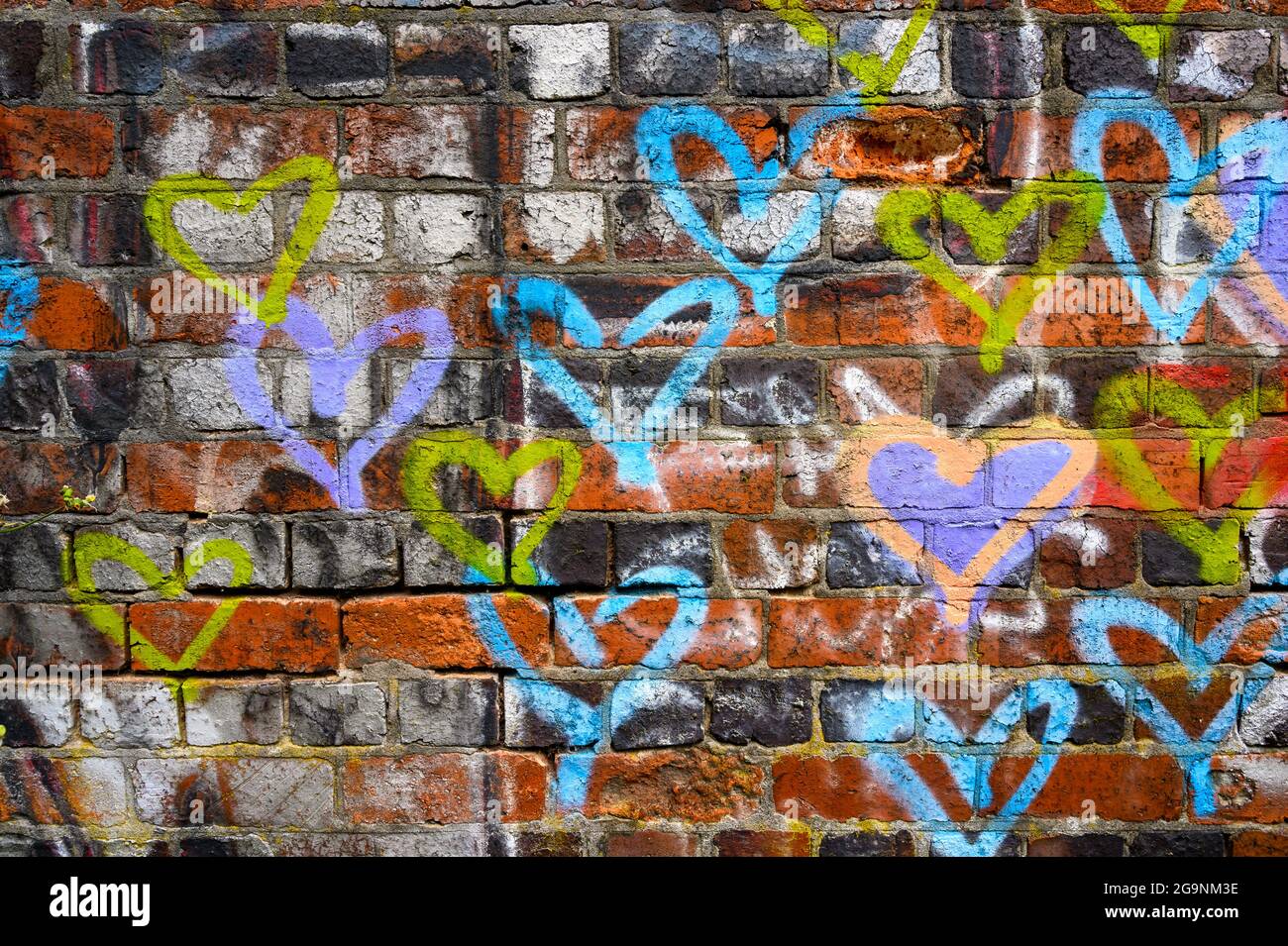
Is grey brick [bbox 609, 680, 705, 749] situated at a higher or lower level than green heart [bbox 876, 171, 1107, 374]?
lower

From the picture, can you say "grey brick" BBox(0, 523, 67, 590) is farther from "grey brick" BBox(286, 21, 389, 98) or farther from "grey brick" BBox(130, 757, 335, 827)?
"grey brick" BBox(286, 21, 389, 98)

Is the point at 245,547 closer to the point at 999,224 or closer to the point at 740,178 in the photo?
the point at 740,178

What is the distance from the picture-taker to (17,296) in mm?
1296

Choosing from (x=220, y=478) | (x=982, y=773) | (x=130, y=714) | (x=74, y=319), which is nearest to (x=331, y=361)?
(x=220, y=478)

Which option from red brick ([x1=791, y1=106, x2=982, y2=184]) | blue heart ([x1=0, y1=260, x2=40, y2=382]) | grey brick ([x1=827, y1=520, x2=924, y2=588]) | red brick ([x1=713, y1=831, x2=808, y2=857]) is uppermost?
red brick ([x1=791, y1=106, x2=982, y2=184])

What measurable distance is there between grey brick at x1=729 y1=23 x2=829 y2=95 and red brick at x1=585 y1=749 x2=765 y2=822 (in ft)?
3.11

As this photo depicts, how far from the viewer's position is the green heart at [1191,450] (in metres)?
1.31

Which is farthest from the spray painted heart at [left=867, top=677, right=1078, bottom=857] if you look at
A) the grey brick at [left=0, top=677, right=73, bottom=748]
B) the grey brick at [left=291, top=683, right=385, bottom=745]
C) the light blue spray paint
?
the grey brick at [left=0, top=677, right=73, bottom=748]

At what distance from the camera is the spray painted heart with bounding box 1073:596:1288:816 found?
4.37ft

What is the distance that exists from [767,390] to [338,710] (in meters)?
0.77

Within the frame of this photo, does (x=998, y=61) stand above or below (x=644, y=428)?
above

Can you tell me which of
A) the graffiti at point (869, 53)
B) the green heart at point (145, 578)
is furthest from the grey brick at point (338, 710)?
the graffiti at point (869, 53)

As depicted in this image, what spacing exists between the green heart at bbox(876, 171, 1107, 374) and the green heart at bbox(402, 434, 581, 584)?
554 mm

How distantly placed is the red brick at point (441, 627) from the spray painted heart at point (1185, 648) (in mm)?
784
